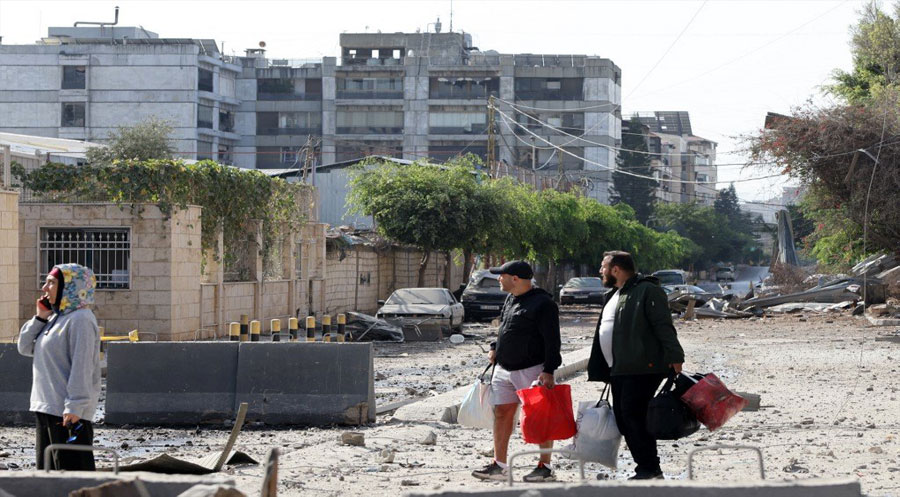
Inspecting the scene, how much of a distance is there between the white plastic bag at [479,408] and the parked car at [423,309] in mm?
19065

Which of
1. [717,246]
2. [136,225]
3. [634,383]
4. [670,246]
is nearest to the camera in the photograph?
[634,383]

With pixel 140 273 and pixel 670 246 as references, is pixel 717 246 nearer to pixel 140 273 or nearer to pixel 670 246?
pixel 670 246

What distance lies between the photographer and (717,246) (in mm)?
128625

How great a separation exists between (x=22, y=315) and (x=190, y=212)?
3998 mm

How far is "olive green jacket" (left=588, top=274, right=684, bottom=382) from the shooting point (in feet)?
25.7

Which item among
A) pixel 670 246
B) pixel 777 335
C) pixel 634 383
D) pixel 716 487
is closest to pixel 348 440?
pixel 634 383

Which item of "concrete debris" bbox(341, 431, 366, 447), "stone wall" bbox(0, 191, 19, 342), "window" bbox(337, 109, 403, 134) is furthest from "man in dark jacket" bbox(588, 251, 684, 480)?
"window" bbox(337, 109, 403, 134)

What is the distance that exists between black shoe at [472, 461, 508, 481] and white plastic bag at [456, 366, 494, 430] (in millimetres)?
365

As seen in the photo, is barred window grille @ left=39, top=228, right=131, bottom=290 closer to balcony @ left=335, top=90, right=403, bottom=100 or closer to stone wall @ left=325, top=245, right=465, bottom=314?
stone wall @ left=325, top=245, right=465, bottom=314

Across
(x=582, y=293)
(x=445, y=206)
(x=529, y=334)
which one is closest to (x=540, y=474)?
(x=529, y=334)

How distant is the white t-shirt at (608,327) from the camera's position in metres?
8.01

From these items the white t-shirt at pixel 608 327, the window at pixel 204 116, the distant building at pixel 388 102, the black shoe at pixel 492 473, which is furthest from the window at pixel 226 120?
the white t-shirt at pixel 608 327

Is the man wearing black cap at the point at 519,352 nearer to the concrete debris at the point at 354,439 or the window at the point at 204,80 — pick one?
the concrete debris at the point at 354,439

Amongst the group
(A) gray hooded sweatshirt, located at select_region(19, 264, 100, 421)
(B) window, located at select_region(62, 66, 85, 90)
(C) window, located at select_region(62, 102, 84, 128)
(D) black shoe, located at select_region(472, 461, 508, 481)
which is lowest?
(D) black shoe, located at select_region(472, 461, 508, 481)
